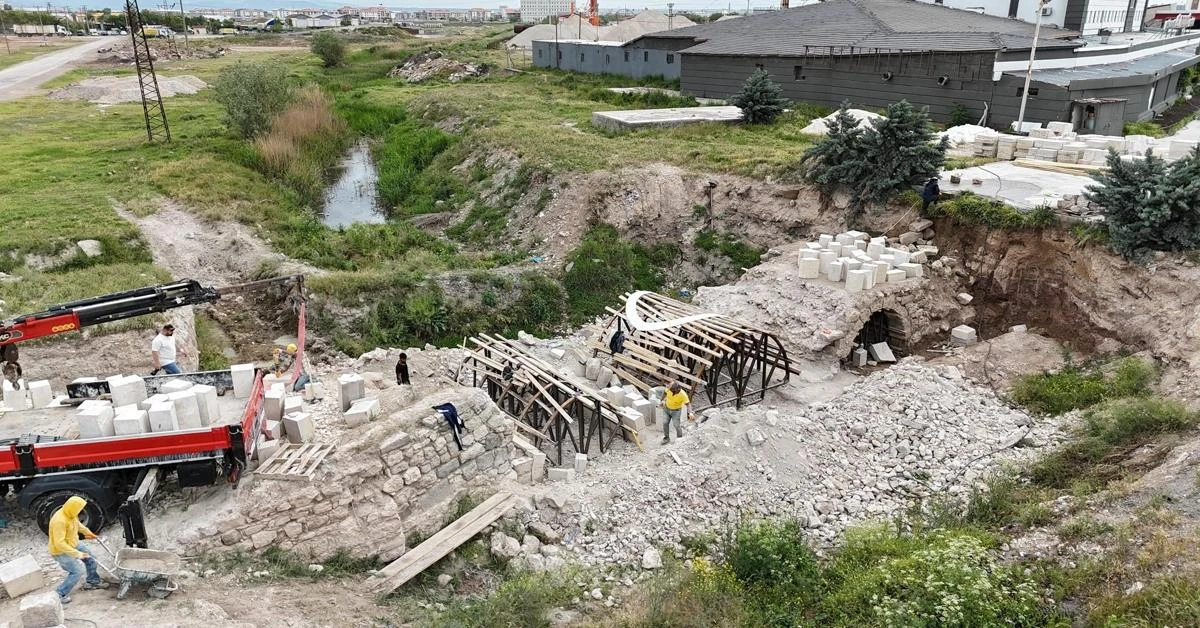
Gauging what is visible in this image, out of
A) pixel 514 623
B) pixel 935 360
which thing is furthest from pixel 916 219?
pixel 514 623

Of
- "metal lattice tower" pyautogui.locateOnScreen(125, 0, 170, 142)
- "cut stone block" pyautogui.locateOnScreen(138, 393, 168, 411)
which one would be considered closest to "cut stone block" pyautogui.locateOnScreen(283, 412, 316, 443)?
"cut stone block" pyautogui.locateOnScreen(138, 393, 168, 411)

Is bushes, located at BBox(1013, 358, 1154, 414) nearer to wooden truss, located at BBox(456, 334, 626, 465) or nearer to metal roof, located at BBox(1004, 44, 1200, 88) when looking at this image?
wooden truss, located at BBox(456, 334, 626, 465)

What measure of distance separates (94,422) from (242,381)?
210 cm

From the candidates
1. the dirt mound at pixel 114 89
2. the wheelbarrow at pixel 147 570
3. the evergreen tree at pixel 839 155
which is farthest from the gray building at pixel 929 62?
the dirt mound at pixel 114 89

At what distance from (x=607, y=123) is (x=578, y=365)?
1821 centimetres

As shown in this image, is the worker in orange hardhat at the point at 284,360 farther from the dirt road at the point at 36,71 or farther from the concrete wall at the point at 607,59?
the dirt road at the point at 36,71

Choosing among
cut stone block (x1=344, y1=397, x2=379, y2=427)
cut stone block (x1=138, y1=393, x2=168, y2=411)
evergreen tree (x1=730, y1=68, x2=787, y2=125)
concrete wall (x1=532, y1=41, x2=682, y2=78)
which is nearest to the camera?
cut stone block (x1=138, y1=393, x2=168, y2=411)

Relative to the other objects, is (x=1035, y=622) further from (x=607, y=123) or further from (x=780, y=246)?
(x=607, y=123)

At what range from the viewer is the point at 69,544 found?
8.76 m

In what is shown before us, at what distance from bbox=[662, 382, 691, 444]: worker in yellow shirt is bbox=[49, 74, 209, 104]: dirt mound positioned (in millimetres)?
43800

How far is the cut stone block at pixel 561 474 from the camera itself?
1295 cm

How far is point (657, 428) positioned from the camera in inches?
589

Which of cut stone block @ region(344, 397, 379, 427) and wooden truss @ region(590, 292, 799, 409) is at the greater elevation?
cut stone block @ region(344, 397, 379, 427)

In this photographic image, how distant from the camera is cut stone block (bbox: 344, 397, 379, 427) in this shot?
12195 mm
